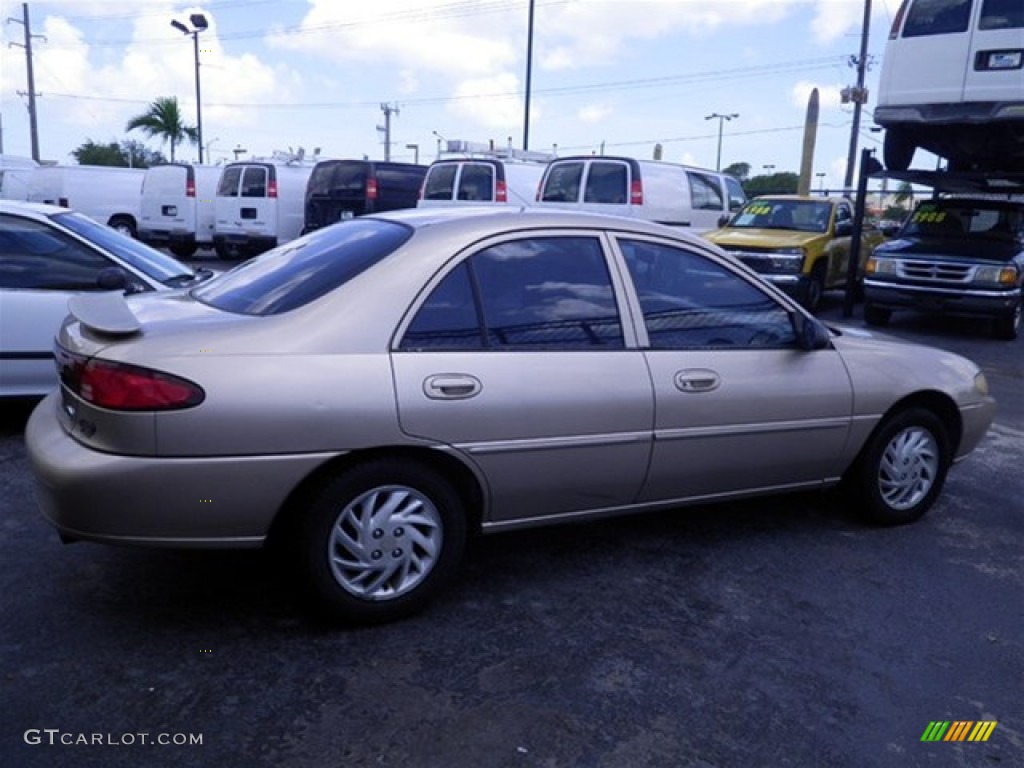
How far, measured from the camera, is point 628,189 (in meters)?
12.8

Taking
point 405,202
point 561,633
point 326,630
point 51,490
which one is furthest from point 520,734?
point 405,202

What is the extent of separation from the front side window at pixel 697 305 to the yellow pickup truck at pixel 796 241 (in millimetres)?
8246

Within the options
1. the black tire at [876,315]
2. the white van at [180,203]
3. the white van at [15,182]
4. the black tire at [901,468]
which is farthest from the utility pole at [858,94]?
the black tire at [901,468]

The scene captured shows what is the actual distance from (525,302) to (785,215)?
1129 centimetres

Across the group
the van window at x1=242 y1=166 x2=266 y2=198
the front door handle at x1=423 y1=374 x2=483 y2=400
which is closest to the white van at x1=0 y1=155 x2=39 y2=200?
the van window at x1=242 y1=166 x2=266 y2=198

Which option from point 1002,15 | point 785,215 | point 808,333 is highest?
point 1002,15

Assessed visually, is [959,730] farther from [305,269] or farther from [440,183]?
[440,183]

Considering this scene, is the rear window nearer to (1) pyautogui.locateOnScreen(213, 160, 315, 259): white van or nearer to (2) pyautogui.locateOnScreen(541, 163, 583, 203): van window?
(2) pyautogui.locateOnScreen(541, 163, 583, 203): van window

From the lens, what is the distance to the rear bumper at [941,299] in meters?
11.0

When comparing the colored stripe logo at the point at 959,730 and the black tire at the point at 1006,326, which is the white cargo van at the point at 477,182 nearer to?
the black tire at the point at 1006,326

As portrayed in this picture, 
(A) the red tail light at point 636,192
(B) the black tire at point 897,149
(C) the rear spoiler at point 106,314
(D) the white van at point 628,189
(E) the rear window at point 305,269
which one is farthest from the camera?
(B) the black tire at point 897,149

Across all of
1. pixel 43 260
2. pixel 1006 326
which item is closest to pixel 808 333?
pixel 43 260

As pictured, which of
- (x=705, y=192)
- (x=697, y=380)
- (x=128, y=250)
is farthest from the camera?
(x=705, y=192)

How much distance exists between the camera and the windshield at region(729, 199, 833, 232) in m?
13.6
